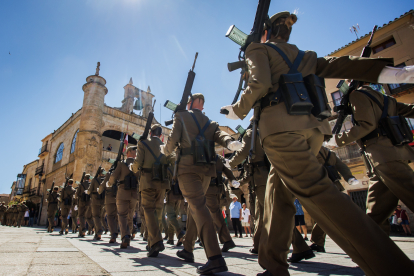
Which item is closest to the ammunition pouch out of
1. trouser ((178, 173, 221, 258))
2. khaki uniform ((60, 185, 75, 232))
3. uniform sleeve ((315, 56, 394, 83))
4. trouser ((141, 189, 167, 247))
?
uniform sleeve ((315, 56, 394, 83))

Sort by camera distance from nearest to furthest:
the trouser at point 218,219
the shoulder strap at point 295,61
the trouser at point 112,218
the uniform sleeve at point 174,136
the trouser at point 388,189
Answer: the shoulder strap at point 295,61 < the trouser at point 388,189 < the uniform sleeve at point 174,136 < the trouser at point 218,219 < the trouser at point 112,218

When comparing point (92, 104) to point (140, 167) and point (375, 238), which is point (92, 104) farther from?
point (375, 238)

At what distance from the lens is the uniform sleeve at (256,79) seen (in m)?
1.67

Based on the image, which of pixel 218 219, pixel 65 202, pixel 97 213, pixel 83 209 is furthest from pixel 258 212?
pixel 65 202

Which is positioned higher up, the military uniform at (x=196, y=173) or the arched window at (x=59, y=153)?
the arched window at (x=59, y=153)

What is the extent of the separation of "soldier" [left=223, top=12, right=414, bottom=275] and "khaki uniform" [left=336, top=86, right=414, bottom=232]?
1.22 m

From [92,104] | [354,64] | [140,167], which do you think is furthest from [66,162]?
[354,64]

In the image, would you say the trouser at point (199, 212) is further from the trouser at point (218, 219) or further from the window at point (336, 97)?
the window at point (336, 97)

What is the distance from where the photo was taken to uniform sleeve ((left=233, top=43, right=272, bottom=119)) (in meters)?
1.67

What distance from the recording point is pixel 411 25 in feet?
42.8

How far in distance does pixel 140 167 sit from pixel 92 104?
19.3 metres

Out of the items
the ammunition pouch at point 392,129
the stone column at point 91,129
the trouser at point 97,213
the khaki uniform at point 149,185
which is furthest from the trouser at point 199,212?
the stone column at point 91,129

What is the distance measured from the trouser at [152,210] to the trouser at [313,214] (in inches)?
91.1

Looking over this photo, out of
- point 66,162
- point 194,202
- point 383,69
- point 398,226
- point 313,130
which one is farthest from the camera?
point 66,162
